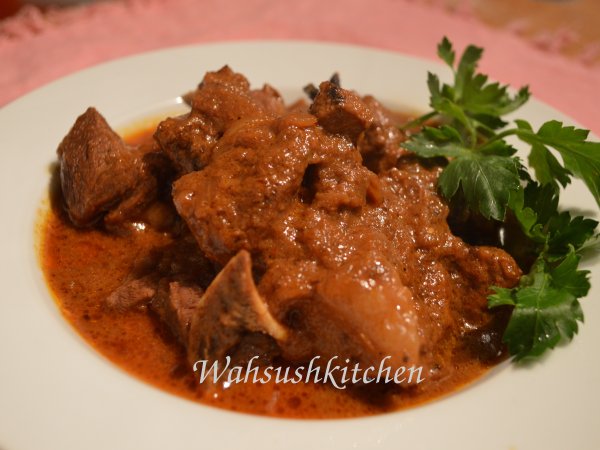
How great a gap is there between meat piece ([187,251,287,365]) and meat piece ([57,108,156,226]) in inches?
42.8

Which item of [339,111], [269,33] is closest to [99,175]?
[339,111]

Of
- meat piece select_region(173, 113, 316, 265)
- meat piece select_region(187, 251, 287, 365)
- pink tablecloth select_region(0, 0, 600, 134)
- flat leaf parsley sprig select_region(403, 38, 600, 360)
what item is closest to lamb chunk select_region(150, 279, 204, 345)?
meat piece select_region(187, 251, 287, 365)

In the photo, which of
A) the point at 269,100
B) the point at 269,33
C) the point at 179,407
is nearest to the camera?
the point at 179,407

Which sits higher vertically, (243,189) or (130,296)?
(243,189)

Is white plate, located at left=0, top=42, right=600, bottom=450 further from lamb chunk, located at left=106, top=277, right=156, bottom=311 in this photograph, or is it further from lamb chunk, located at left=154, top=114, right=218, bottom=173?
lamb chunk, located at left=154, top=114, right=218, bottom=173

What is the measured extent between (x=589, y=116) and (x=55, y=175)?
160 inches

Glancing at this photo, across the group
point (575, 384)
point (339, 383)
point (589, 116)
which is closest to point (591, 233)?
point (575, 384)

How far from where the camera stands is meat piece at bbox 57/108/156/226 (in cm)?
341

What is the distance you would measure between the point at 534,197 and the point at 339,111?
47.8 inches

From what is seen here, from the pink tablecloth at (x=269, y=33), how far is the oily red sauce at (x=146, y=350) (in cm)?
183

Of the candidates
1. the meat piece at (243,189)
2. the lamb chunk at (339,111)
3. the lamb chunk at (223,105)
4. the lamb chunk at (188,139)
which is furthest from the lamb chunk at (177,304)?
the lamb chunk at (339,111)

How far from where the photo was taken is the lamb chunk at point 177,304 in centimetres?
284

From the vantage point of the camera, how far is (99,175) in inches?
134

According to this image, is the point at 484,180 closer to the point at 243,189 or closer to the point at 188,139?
the point at 243,189
